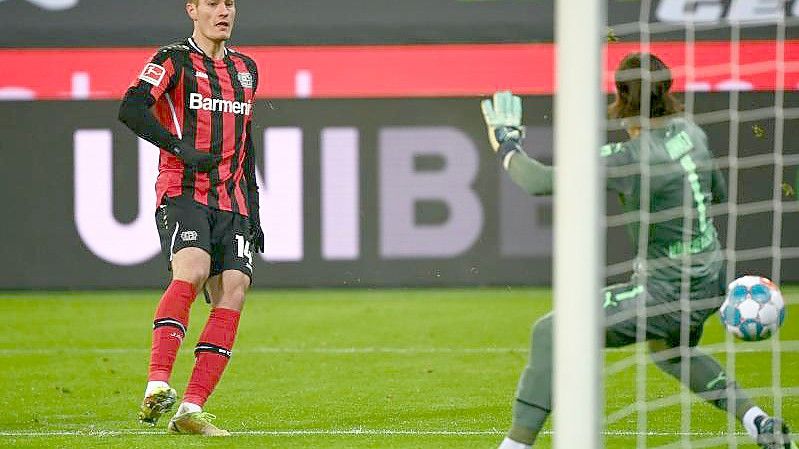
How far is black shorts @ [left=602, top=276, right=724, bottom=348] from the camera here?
4875 mm

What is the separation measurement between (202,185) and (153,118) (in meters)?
0.35

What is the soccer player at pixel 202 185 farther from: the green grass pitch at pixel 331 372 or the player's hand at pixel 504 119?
the player's hand at pixel 504 119

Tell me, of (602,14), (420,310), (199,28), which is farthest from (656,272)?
(420,310)

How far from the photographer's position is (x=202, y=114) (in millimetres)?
6262

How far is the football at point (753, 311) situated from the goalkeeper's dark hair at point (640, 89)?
0.97 metres

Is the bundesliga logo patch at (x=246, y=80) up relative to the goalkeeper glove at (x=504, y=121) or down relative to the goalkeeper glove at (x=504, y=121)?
up

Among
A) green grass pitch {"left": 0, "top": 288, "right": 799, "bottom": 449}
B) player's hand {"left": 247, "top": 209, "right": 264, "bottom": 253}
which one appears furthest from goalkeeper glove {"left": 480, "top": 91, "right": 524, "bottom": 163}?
player's hand {"left": 247, "top": 209, "right": 264, "bottom": 253}

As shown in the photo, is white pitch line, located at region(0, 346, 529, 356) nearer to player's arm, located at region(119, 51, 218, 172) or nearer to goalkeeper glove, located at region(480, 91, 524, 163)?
player's arm, located at region(119, 51, 218, 172)

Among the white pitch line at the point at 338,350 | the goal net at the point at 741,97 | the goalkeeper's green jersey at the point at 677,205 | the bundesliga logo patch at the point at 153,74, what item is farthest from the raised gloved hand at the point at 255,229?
the goal net at the point at 741,97

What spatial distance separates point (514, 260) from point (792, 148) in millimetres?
2462

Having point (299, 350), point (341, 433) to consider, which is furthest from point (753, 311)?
point (299, 350)

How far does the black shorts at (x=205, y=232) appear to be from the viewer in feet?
19.8

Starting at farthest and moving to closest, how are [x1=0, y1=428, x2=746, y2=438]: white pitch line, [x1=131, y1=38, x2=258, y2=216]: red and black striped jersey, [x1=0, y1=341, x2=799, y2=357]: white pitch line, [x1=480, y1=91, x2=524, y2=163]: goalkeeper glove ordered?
1. [x1=0, y1=341, x2=799, y2=357]: white pitch line
2. [x1=131, y1=38, x2=258, y2=216]: red and black striped jersey
3. [x1=0, y1=428, x2=746, y2=438]: white pitch line
4. [x1=480, y1=91, x2=524, y2=163]: goalkeeper glove

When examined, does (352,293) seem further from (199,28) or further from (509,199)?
(199,28)
